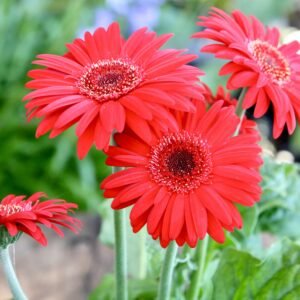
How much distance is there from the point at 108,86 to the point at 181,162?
0.08 m

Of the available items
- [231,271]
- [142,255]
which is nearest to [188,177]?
[231,271]

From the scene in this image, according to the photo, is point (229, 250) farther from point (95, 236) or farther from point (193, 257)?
point (95, 236)

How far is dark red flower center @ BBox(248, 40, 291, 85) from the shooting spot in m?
0.52

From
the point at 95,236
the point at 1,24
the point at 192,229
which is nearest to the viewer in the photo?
the point at 192,229

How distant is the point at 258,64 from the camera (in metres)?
0.51

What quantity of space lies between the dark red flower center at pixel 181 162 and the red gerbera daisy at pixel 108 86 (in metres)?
0.05

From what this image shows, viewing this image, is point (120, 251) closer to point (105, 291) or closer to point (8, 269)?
point (8, 269)

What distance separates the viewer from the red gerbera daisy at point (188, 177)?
45 centimetres

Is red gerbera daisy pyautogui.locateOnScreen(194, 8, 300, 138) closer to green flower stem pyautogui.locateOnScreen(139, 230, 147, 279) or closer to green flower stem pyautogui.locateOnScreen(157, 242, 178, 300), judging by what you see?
green flower stem pyautogui.locateOnScreen(157, 242, 178, 300)

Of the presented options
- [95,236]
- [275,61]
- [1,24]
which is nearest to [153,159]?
[275,61]

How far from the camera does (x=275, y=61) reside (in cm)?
54

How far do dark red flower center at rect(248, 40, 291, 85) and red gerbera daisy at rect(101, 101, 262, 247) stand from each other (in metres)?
0.06

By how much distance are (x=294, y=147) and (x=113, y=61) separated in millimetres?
1545

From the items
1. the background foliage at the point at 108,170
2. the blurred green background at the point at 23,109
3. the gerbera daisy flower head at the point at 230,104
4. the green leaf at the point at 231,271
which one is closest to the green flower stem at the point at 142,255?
the background foliage at the point at 108,170
